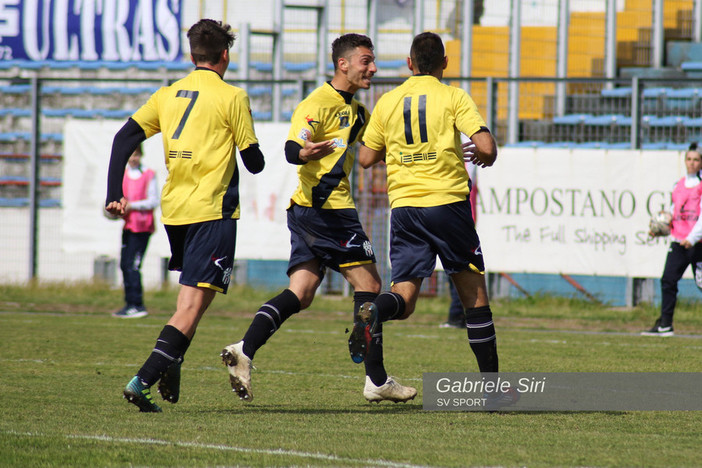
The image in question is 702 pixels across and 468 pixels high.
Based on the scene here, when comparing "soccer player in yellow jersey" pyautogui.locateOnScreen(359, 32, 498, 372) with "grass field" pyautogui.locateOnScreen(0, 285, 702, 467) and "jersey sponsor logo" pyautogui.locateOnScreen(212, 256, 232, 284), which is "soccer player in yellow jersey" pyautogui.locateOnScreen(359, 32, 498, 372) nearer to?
"grass field" pyautogui.locateOnScreen(0, 285, 702, 467)

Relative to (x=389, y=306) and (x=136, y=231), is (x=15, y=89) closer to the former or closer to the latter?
(x=136, y=231)

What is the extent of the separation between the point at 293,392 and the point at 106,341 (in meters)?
3.82

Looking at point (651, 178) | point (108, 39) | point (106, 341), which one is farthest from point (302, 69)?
point (106, 341)

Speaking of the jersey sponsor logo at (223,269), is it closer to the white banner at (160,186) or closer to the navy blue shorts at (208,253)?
the navy blue shorts at (208,253)

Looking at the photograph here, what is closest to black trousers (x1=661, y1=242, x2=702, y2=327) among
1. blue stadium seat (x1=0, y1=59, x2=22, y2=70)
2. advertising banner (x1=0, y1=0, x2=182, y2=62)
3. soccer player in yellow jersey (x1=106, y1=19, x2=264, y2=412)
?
soccer player in yellow jersey (x1=106, y1=19, x2=264, y2=412)

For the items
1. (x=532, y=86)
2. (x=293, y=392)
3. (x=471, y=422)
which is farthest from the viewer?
(x=532, y=86)

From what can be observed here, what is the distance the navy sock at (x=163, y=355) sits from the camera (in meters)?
5.97

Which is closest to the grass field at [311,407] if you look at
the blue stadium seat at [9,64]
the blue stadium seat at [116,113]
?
the blue stadium seat at [116,113]

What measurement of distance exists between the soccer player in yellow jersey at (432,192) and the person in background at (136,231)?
7.18 m

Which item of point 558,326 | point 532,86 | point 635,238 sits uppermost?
point 532,86

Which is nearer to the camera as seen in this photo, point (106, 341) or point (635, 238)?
point (106, 341)

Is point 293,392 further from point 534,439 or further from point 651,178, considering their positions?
point 651,178

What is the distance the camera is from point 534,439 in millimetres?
5266

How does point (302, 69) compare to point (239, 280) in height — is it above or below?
above
